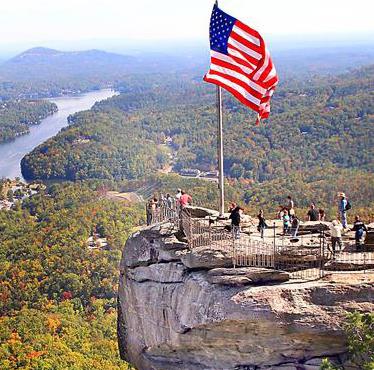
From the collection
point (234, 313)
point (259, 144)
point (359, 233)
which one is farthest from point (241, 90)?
point (259, 144)

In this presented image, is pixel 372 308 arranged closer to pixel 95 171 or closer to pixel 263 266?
pixel 263 266

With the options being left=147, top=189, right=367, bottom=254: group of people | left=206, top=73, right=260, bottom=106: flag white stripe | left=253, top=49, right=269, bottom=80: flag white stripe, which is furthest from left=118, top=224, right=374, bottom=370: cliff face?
left=253, top=49, right=269, bottom=80: flag white stripe

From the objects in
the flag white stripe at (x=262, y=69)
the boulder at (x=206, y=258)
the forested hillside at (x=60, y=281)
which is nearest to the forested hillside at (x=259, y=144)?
the forested hillside at (x=60, y=281)

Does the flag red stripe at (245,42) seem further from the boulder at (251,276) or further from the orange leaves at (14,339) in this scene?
the orange leaves at (14,339)

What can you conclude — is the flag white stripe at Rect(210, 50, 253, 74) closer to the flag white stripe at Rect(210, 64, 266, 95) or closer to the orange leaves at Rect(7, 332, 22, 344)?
→ the flag white stripe at Rect(210, 64, 266, 95)

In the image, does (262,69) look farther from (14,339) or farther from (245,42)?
(14,339)

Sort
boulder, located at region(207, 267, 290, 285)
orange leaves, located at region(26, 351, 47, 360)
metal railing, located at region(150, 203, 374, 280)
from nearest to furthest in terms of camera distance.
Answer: boulder, located at region(207, 267, 290, 285) < metal railing, located at region(150, 203, 374, 280) < orange leaves, located at region(26, 351, 47, 360)

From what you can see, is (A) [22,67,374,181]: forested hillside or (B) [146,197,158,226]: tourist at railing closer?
(B) [146,197,158,226]: tourist at railing
